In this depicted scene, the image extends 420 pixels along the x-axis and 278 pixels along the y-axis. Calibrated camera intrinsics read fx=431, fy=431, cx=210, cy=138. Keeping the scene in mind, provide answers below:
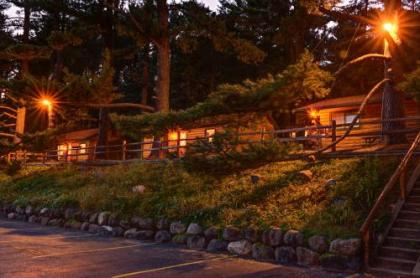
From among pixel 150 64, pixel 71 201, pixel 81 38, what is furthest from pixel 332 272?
pixel 150 64

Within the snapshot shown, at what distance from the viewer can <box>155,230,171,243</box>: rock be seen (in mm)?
13266

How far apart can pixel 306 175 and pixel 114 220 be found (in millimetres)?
6805

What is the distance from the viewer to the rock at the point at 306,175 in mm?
13312

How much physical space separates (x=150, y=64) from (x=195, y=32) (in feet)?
73.9

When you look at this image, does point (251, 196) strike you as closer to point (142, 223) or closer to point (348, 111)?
point (142, 223)

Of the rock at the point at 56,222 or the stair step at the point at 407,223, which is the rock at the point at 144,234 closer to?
the rock at the point at 56,222

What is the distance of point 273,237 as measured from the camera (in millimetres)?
10578

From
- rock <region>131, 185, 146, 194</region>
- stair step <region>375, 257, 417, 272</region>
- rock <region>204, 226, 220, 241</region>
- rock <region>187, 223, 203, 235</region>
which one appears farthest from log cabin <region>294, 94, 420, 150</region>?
stair step <region>375, 257, 417, 272</region>

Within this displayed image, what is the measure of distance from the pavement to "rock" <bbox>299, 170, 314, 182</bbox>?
3863mm

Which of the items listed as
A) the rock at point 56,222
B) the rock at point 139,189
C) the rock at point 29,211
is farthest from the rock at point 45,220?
the rock at point 139,189

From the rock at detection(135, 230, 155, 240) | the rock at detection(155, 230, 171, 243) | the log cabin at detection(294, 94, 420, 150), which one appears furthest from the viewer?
the log cabin at detection(294, 94, 420, 150)

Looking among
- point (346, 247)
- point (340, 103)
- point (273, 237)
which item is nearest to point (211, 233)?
point (273, 237)

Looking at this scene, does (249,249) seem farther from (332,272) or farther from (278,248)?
(332,272)

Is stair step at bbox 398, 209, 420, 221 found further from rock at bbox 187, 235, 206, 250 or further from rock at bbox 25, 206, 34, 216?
rock at bbox 25, 206, 34, 216
